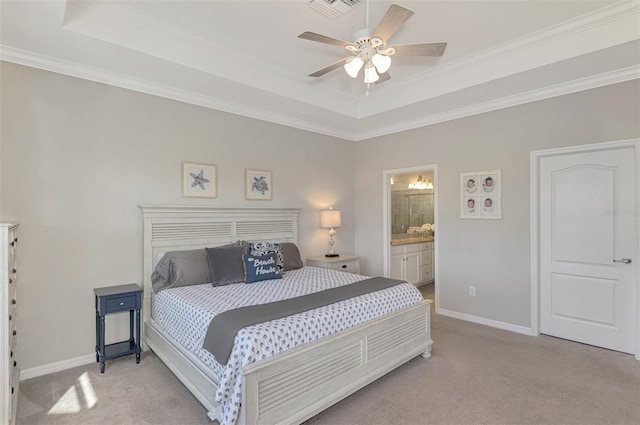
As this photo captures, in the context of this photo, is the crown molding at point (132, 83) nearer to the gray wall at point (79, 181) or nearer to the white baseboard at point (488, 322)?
the gray wall at point (79, 181)

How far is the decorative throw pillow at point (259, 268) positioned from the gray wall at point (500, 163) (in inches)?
92.4

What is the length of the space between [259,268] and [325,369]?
1393mm

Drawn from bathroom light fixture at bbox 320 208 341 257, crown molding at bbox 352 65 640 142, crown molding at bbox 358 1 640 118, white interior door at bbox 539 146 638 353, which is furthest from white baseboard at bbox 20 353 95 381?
white interior door at bbox 539 146 638 353

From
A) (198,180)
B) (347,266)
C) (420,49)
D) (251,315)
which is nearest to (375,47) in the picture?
(420,49)

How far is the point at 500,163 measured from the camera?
156 inches

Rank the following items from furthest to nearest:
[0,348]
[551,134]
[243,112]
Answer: [243,112] → [551,134] → [0,348]

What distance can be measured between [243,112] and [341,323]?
2.90 meters

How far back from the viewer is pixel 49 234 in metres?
2.91

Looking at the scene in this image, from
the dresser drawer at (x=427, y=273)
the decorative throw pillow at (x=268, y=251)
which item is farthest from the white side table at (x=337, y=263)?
the dresser drawer at (x=427, y=273)

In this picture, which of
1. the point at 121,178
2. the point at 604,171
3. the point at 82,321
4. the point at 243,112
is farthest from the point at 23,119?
the point at 604,171

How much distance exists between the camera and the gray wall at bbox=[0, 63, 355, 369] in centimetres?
280

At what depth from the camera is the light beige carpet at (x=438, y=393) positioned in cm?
225

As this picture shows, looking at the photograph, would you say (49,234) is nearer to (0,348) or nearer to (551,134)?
(0,348)

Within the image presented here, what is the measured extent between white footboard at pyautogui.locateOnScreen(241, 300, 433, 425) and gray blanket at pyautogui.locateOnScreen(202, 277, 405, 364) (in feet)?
0.80
